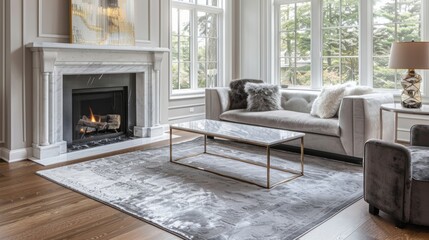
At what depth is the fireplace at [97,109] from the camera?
4742 millimetres

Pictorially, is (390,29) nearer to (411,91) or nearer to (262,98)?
(411,91)

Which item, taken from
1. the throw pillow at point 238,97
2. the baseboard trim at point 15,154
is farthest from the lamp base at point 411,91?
the baseboard trim at point 15,154

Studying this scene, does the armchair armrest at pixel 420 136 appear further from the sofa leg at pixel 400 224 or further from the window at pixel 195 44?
the window at pixel 195 44

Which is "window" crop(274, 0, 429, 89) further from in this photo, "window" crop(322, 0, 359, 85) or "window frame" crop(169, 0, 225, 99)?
"window frame" crop(169, 0, 225, 99)

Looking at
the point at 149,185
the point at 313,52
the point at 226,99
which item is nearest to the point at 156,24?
the point at 226,99

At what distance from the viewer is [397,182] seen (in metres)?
2.43

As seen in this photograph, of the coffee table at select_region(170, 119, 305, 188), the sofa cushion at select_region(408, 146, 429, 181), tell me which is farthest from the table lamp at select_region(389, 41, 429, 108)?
the coffee table at select_region(170, 119, 305, 188)

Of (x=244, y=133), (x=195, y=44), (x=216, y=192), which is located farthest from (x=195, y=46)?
(x=216, y=192)

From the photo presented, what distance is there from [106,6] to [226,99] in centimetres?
200

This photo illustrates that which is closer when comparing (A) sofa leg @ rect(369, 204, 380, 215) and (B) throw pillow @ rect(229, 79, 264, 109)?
(A) sofa leg @ rect(369, 204, 380, 215)

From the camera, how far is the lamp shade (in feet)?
12.3

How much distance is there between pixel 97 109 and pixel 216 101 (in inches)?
64.5

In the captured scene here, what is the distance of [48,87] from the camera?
428cm

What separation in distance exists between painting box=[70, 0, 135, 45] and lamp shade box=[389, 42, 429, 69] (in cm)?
330
